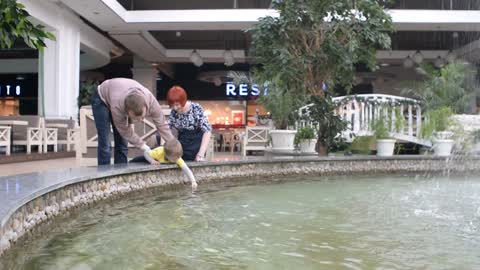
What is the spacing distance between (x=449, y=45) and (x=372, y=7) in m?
9.63

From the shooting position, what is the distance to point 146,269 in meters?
1.73

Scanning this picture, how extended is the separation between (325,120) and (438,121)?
187 centimetres

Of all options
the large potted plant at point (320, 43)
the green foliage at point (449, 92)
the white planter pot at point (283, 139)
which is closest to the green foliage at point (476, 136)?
the green foliage at point (449, 92)

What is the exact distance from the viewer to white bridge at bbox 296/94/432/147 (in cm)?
762

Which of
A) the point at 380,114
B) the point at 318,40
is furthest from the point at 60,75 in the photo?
the point at 380,114

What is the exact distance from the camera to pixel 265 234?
7.79ft

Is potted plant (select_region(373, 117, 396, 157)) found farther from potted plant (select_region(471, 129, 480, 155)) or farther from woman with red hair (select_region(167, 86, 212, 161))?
woman with red hair (select_region(167, 86, 212, 161))

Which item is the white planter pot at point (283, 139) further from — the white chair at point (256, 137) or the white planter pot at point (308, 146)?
the white chair at point (256, 137)

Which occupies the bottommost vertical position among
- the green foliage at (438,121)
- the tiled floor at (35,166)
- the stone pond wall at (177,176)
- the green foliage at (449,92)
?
the tiled floor at (35,166)

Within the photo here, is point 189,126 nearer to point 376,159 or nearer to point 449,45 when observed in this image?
point 376,159

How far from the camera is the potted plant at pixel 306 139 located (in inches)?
266

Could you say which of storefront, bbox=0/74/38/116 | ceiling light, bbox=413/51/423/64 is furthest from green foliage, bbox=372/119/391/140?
storefront, bbox=0/74/38/116

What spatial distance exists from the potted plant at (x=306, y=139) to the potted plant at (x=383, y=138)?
3.08ft

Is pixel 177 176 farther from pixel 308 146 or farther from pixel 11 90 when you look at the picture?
pixel 11 90
